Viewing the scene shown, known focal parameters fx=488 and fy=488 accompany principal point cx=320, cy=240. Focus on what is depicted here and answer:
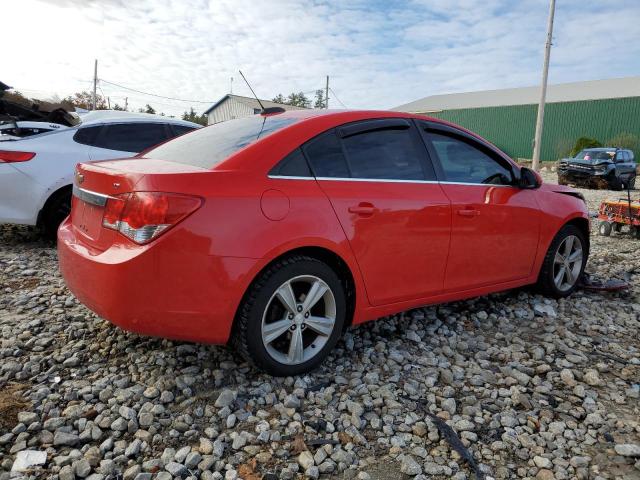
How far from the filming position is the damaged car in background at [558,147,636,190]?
16422 mm

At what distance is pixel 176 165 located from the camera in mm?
2773

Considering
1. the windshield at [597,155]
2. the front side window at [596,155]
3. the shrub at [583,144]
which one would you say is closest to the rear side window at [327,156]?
the front side window at [596,155]

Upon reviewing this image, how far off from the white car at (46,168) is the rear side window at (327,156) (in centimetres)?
348

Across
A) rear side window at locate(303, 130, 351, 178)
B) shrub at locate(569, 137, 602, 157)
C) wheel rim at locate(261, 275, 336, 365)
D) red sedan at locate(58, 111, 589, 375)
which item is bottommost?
wheel rim at locate(261, 275, 336, 365)

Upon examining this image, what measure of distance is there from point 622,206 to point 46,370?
26.8 feet

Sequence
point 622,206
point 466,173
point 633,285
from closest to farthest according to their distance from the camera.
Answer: point 466,173 → point 633,285 → point 622,206

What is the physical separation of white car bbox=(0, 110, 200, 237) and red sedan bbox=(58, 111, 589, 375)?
7.63ft

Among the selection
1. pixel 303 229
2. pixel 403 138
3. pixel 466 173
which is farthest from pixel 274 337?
pixel 466 173

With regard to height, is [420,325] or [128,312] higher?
[128,312]

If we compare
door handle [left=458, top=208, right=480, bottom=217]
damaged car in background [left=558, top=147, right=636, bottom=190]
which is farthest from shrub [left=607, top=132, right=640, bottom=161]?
door handle [left=458, top=208, right=480, bottom=217]

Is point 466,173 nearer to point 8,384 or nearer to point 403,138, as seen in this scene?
point 403,138

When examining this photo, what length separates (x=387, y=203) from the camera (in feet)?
10.1

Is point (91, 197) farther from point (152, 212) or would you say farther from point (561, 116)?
point (561, 116)

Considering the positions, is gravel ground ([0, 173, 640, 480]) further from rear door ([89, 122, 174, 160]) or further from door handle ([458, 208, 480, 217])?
rear door ([89, 122, 174, 160])
